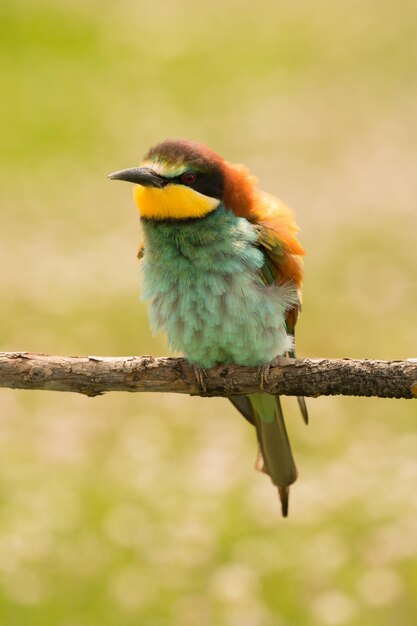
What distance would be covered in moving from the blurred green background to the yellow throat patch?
132cm

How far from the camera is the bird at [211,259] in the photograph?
10.6 ft

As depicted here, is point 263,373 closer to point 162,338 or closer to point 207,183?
point 207,183

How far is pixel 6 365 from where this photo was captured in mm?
2785

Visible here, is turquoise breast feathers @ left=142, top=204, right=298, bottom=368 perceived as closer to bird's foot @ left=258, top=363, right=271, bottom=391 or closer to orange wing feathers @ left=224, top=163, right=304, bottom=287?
orange wing feathers @ left=224, top=163, right=304, bottom=287

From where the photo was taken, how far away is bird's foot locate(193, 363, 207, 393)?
296cm

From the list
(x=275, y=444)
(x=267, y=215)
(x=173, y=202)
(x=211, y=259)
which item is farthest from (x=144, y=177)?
(x=275, y=444)

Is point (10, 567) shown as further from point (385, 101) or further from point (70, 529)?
point (385, 101)

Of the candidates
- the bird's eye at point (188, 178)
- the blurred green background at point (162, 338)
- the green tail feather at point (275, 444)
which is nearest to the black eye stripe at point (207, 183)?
the bird's eye at point (188, 178)

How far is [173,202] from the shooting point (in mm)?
3221

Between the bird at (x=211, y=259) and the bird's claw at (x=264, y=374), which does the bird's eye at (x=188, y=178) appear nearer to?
the bird at (x=211, y=259)

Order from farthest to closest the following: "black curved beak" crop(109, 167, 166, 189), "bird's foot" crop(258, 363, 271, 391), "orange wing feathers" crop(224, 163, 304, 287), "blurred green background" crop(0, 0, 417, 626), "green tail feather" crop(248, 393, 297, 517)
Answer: "blurred green background" crop(0, 0, 417, 626) → "green tail feather" crop(248, 393, 297, 517) → "orange wing feathers" crop(224, 163, 304, 287) → "black curved beak" crop(109, 167, 166, 189) → "bird's foot" crop(258, 363, 271, 391)

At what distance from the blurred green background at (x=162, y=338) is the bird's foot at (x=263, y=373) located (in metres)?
1.07

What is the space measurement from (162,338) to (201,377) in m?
2.72

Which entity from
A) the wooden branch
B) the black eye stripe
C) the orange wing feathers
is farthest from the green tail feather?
the black eye stripe
